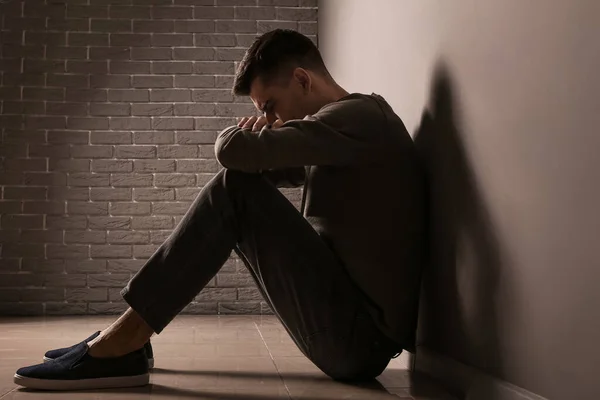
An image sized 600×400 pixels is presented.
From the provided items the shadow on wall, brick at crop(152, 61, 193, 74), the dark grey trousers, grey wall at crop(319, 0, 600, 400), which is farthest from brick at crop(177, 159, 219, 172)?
the dark grey trousers

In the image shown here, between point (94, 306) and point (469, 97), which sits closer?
point (469, 97)

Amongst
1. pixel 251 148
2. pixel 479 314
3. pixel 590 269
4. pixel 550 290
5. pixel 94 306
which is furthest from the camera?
pixel 94 306

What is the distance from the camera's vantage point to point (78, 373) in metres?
1.91

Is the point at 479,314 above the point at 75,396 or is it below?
above

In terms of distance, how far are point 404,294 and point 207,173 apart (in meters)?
2.92

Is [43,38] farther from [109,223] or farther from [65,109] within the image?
[109,223]

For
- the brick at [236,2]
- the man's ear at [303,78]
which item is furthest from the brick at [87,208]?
the man's ear at [303,78]

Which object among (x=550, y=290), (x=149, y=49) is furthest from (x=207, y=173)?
(x=550, y=290)

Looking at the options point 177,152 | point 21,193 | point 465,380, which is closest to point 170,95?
point 177,152

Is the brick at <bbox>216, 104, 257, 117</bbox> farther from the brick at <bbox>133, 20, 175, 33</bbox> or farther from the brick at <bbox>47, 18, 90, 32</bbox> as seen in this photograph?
the brick at <bbox>47, 18, 90, 32</bbox>

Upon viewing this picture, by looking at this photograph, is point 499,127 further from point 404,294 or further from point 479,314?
point 404,294

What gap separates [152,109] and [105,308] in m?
1.21

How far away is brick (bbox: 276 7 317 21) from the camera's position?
494 cm

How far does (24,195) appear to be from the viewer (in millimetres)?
4711
